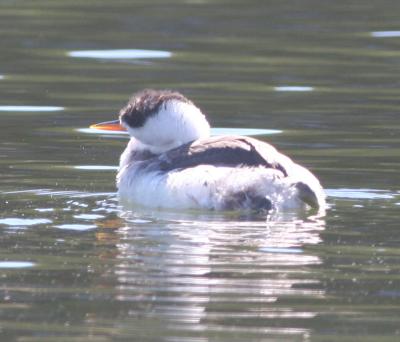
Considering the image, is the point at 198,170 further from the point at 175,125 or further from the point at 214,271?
the point at 214,271

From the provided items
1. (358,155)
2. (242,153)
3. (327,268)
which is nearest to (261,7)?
(358,155)

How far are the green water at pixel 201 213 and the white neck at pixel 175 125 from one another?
545 mm

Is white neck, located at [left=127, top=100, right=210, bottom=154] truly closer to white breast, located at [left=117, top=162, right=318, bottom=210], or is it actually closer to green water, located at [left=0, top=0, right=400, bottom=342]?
green water, located at [left=0, top=0, right=400, bottom=342]

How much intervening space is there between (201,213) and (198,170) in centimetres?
31

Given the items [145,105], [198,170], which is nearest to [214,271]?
[198,170]

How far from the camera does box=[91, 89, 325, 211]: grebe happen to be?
10.3 m

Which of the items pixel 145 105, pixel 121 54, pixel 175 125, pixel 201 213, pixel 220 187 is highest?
pixel 145 105

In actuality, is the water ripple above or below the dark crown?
below

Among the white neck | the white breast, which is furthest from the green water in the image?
the white neck

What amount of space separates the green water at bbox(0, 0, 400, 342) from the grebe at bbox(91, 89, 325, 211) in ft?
0.47

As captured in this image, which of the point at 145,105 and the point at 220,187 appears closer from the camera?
the point at 220,187

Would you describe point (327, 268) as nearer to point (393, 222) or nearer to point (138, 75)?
point (393, 222)

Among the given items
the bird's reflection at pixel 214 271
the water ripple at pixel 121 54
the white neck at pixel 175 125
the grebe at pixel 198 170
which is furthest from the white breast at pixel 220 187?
the water ripple at pixel 121 54

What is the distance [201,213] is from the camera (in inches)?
408
